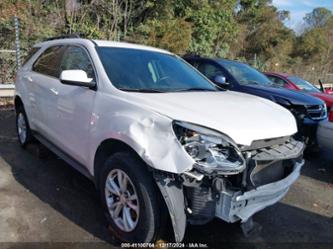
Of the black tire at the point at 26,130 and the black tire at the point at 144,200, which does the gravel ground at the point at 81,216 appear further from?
the black tire at the point at 26,130

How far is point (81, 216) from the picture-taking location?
367 centimetres

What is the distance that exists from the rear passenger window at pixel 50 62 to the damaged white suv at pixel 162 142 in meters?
0.37

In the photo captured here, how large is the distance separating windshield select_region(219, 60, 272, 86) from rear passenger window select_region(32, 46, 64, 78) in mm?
3632

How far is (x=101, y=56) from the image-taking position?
3.81 meters

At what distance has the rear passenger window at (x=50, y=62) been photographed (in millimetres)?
4633

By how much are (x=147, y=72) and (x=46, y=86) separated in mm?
1471

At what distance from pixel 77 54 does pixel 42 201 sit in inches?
67.7

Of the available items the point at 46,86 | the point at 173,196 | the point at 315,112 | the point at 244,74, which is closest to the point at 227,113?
the point at 173,196

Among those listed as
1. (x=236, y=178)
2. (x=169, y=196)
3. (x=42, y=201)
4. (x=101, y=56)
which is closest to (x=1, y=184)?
(x=42, y=201)

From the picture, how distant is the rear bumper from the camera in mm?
2689

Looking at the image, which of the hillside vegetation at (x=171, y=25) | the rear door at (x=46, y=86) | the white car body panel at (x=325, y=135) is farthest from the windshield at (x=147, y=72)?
the hillside vegetation at (x=171, y=25)

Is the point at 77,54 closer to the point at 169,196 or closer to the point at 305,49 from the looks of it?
the point at 169,196

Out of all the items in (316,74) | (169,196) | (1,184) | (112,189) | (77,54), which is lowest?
(316,74)

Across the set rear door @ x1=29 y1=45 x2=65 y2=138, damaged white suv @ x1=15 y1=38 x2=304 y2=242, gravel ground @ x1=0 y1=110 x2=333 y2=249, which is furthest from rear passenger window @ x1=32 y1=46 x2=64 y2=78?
gravel ground @ x1=0 y1=110 x2=333 y2=249
